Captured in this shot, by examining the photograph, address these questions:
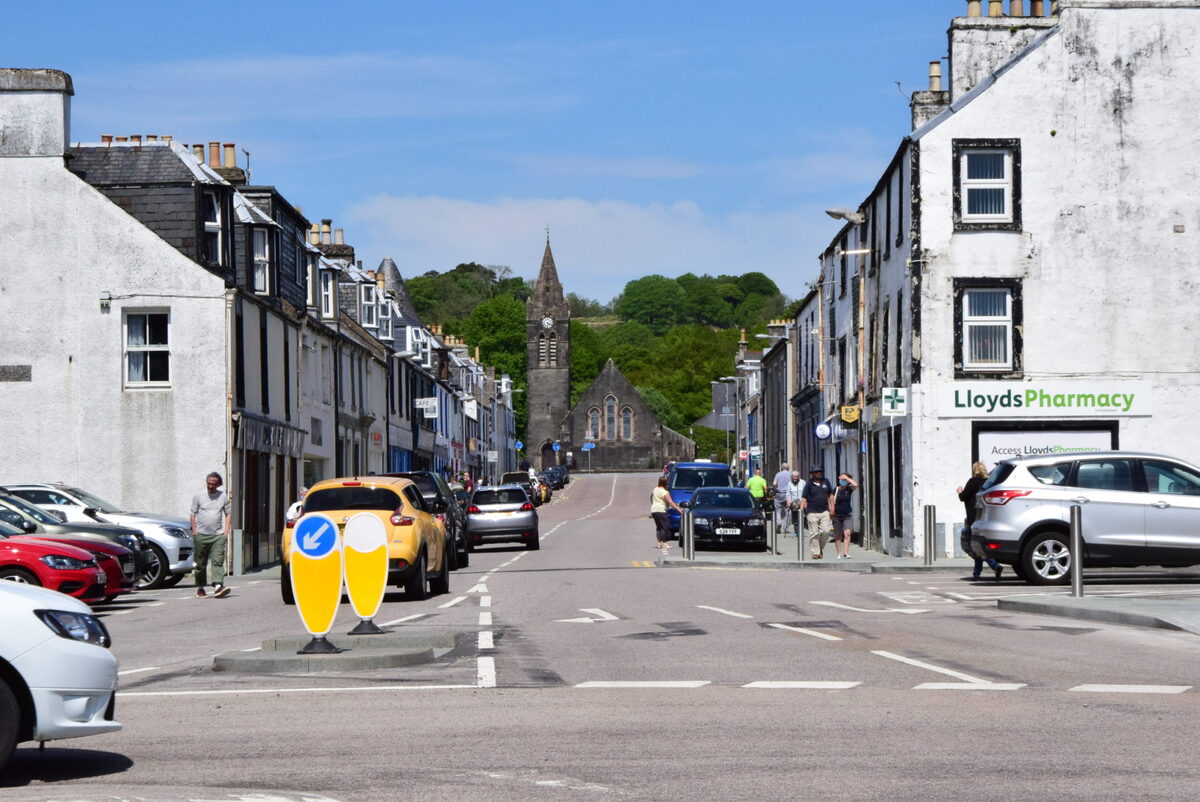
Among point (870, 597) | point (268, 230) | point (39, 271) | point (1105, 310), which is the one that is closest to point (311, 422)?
point (268, 230)

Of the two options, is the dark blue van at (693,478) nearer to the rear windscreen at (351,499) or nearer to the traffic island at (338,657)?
the rear windscreen at (351,499)

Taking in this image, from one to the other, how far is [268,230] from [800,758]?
3596 centimetres

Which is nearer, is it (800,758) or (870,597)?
(800,758)

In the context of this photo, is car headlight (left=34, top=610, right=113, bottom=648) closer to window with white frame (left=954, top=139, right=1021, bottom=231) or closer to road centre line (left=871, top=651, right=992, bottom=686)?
road centre line (left=871, top=651, right=992, bottom=686)

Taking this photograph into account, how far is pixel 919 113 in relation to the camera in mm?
37344

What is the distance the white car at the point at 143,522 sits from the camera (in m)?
27.3

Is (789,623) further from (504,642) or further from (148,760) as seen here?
(148,760)

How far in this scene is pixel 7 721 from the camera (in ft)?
25.4

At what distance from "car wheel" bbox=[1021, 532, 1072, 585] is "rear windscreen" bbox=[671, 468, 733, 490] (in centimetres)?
2330

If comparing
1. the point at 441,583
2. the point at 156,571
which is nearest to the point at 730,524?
the point at 156,571

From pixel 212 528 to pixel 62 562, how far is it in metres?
3.83

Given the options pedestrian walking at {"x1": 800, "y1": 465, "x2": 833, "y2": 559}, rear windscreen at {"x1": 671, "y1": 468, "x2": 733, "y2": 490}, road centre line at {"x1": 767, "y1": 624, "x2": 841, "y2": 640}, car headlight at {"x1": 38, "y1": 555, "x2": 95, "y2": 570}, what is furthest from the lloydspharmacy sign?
car headlight at {"x1": 38, "y1": 555, "x2": 95, "y2": 570}

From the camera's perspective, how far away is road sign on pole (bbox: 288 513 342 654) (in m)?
13.5

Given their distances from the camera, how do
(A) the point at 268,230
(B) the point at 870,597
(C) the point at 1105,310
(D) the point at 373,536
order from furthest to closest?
(A) the point at 268,230 → (C) the point at 1105,310 → (B) the point at 870,597 → (D) the point at 373,536
